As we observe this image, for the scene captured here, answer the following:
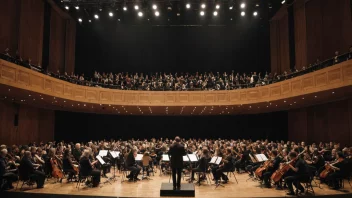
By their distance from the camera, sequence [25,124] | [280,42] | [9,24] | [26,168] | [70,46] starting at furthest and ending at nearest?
[70,46] < [280,42] < [25,124] < [9,24] < [26,168]

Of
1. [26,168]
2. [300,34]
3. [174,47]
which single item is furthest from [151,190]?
[174,47]

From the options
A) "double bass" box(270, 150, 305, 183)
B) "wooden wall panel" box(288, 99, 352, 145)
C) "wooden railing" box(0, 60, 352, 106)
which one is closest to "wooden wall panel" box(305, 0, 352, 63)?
"wooden wall panel" box(288, 99, 352, 145)

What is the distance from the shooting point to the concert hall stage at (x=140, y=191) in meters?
7.80

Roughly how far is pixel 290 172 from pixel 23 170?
7.50 meters

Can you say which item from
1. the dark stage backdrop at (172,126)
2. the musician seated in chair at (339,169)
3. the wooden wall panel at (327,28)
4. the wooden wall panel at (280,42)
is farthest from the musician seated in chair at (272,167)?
the dark stage backdrop at (172,126)

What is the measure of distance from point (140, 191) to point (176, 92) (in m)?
11.5

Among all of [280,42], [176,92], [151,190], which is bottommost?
[151,190]

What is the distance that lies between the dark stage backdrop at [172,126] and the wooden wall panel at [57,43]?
4.09 metres

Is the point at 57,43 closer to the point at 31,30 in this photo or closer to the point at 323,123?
the point at 31,30

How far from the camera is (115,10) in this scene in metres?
19.8

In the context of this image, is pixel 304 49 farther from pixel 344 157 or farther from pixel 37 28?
pixel 37 28

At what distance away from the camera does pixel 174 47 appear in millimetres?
25125

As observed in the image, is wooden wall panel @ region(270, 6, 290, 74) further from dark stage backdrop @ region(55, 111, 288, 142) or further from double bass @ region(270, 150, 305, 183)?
double bass @ region(270, 150, 305, 183)

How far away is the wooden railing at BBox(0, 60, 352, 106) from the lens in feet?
39.3
